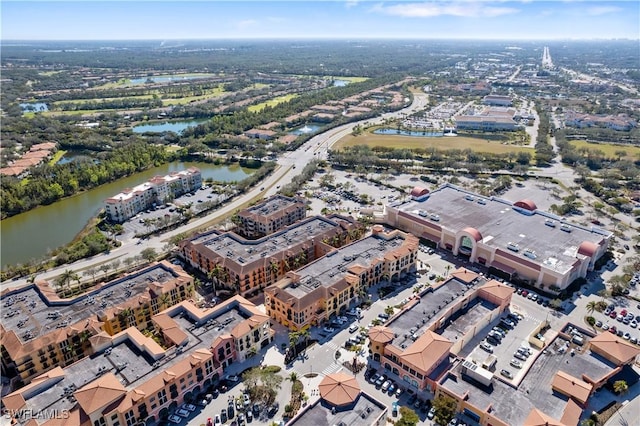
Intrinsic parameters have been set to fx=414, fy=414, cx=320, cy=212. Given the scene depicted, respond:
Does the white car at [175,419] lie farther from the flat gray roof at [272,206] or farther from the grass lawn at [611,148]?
the grass lawn at [611,148]

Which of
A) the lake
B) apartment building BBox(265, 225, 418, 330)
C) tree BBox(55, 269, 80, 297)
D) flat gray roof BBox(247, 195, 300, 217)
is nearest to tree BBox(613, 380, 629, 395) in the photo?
apartment building BBox(265, 225, 418, 330)

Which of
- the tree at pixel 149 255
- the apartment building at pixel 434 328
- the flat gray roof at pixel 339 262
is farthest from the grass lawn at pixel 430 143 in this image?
the apartment building at pixel 434 328

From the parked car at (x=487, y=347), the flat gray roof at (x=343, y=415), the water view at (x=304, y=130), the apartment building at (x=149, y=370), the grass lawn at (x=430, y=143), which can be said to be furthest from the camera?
the water view at (x=304, y=130)

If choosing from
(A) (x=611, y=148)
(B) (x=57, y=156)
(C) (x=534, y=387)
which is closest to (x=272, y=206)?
(C) (x=534, y=387)

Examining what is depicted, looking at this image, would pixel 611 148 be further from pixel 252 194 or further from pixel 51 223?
pixel 51 223

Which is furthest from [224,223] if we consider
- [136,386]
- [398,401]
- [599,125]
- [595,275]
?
[599,125]

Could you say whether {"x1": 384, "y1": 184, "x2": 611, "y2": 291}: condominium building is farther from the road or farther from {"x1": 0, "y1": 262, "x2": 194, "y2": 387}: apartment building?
{"x1": 0, "y1": 262, "x2": 194, "y2": 387}: apartment building

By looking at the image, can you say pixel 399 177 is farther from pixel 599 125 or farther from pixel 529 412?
pixel 599 125
